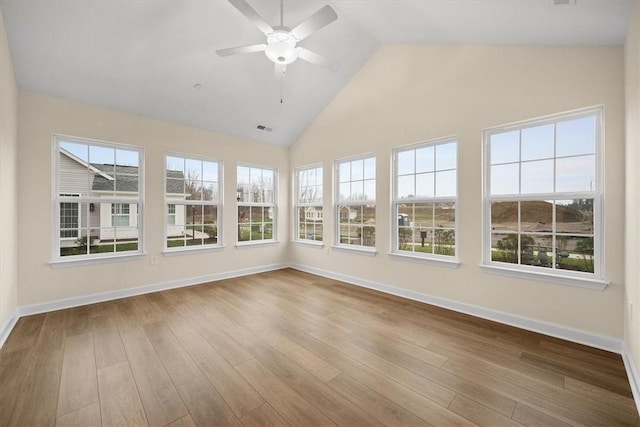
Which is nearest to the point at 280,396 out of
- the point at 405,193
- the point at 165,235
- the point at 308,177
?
the point at 405,193

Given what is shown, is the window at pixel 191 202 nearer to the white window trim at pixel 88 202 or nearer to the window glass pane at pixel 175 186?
the window glass pane at pixel 175 186

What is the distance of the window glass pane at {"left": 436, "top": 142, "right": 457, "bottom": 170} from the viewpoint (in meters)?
3.43

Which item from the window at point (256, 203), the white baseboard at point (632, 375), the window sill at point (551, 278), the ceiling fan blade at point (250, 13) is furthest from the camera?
the window at point (256, 203)

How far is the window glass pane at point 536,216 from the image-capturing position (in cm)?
278

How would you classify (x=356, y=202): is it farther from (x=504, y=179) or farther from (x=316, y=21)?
(x=316, y=21)

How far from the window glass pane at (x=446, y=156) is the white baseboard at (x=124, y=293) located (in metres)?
3.73

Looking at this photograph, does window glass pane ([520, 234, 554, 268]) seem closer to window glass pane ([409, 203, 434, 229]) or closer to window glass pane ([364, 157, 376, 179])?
window glass pane ([409, 203, 434, 229])

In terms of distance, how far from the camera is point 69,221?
3.55 meters

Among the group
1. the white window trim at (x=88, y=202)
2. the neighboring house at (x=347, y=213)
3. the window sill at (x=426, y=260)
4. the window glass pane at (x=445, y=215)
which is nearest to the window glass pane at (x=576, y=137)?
the window glass pane at (x=445, y=215)

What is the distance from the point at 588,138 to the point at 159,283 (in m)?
5.60

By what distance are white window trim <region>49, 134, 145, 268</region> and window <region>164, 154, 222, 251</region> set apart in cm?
34

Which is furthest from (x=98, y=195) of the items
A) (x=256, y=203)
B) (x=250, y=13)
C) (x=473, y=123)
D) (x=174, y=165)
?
(x=473, y=123)

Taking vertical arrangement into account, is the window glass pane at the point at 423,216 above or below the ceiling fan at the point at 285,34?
below

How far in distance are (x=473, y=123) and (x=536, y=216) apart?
1.25 metres
